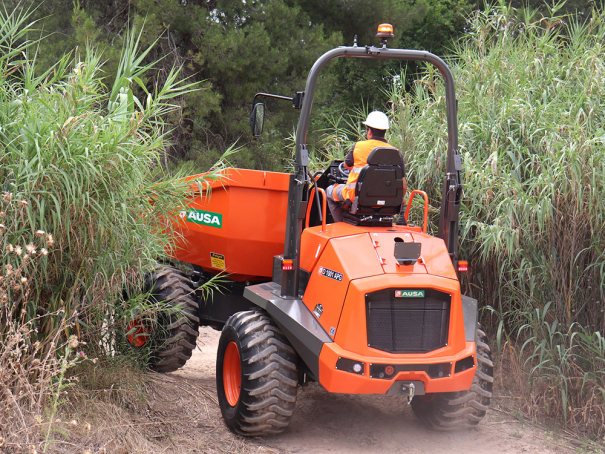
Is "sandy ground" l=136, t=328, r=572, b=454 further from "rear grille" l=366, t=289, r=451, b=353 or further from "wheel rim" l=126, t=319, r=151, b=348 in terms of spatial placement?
"rear grille" l=366, t=289, r=451, b=353

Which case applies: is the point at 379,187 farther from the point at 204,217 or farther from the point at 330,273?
the point at 204,217

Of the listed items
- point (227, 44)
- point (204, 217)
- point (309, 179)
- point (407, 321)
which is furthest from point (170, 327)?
point (227, 44)

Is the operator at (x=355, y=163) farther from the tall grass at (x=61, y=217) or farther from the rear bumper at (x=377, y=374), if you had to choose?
the tall grass at (x=61, y=217)

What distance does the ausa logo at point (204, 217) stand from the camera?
5.30m

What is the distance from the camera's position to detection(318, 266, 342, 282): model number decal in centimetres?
399

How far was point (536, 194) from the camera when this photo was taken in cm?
525

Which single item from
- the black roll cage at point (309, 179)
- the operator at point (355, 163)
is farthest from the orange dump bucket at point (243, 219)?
the black roll cage at point (309, 179)

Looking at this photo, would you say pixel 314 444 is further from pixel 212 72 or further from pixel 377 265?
pixel 212 72

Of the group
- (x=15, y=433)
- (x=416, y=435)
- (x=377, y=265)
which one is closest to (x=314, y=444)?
(x=416, y=435)

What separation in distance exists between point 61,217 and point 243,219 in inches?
64.4

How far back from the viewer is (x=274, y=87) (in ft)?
36.5

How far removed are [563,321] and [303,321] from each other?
2106 millimetres

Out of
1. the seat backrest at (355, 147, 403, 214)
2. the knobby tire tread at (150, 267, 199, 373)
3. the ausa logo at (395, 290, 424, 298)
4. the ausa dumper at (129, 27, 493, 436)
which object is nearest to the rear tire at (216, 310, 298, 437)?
the ausa dumper at (129, 27, 493, 436)

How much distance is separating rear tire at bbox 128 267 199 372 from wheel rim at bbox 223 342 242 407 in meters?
0.86
